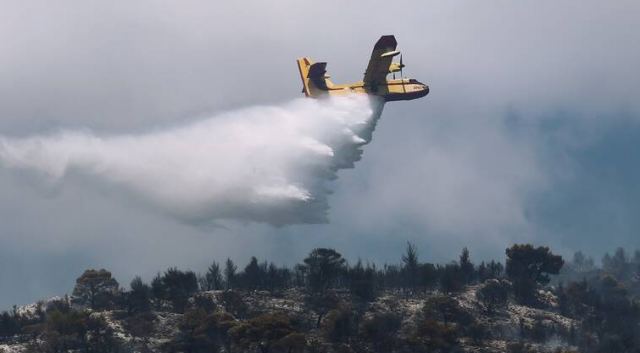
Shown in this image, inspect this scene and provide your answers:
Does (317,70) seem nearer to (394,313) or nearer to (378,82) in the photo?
(378,82)

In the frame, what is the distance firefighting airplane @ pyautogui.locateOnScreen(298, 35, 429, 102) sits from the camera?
10369 centimetres

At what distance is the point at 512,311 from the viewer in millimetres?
117062

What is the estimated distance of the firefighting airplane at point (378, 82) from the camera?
104 metres

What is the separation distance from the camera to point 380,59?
10375cm

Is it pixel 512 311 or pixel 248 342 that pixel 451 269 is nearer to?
pixel 512 311

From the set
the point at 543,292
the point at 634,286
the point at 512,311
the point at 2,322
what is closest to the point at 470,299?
the point at 512,311

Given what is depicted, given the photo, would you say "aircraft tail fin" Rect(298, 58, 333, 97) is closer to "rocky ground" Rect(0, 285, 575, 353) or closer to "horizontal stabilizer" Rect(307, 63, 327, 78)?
"horizontal stabilizer" Rect(307, 63, 327, 78)

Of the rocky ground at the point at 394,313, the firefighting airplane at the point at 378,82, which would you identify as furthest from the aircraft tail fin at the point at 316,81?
the rocky ground at the point at 394,313

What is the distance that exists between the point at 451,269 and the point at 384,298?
15.0m

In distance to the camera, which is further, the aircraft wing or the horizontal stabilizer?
the horizontal stabilizer

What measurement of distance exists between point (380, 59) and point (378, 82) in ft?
9.24

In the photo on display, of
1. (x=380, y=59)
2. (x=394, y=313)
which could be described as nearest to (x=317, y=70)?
(x=380, y=59)

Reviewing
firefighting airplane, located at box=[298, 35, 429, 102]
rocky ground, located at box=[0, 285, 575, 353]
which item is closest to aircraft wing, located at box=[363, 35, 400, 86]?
firefighting airplane, located at box=[298, 35, 429, 102]

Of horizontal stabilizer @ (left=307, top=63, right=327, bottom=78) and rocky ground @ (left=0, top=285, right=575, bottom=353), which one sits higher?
horizontal stabilizer @ (left=307, top=63, right=327, bottom=78)
